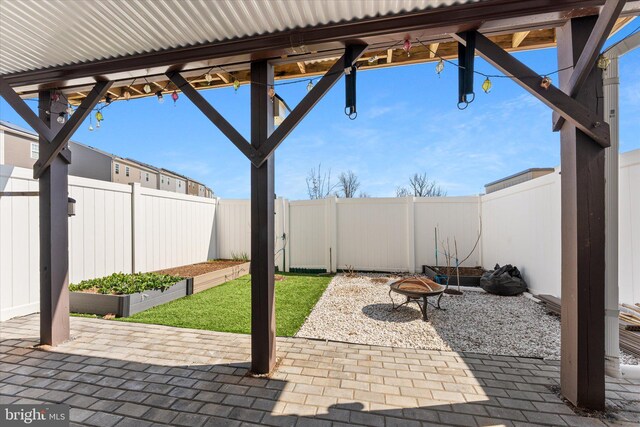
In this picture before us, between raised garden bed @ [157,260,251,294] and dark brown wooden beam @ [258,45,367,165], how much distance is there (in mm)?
3849

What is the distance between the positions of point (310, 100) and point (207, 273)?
4.53m

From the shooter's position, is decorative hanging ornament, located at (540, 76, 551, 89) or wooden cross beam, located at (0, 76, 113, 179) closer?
decorative hanging ornament, located at (540, 76, 551, 89)

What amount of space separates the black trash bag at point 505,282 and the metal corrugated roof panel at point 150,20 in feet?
15.4

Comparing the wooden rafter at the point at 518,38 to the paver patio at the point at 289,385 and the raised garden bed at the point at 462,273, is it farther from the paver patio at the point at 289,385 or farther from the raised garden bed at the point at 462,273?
the raised garden bed at the point at 462,273

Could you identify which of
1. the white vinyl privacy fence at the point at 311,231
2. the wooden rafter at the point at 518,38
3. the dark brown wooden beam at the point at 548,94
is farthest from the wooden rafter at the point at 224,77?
the white vinyl privacy fence at the point at 311,231

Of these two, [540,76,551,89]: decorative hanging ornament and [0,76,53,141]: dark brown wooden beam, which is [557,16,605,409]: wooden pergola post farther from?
[0,76,53,141]: dark brown wooden beam

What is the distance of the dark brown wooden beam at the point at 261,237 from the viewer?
244 cm

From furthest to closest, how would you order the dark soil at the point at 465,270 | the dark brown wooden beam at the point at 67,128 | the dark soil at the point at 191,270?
1. the dark soil at the point at 465,270
2. the dark soil at the point at 191,270
3. the dark brown wooden beam at the point at 67,128

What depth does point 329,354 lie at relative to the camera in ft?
9.14

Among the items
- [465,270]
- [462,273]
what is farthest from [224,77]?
[465,270]

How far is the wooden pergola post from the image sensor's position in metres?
1.90

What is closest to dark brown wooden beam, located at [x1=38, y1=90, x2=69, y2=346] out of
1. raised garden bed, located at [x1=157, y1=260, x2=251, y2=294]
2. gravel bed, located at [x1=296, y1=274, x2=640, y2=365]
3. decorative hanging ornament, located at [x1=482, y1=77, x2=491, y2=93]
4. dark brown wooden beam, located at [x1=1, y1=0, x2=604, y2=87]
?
dark brown wooden beam, located at [x1=1, y1=0, x2=604, y2=87]

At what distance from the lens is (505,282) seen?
16.1 ft

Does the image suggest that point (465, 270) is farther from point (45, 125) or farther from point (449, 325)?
point (45, 125)
